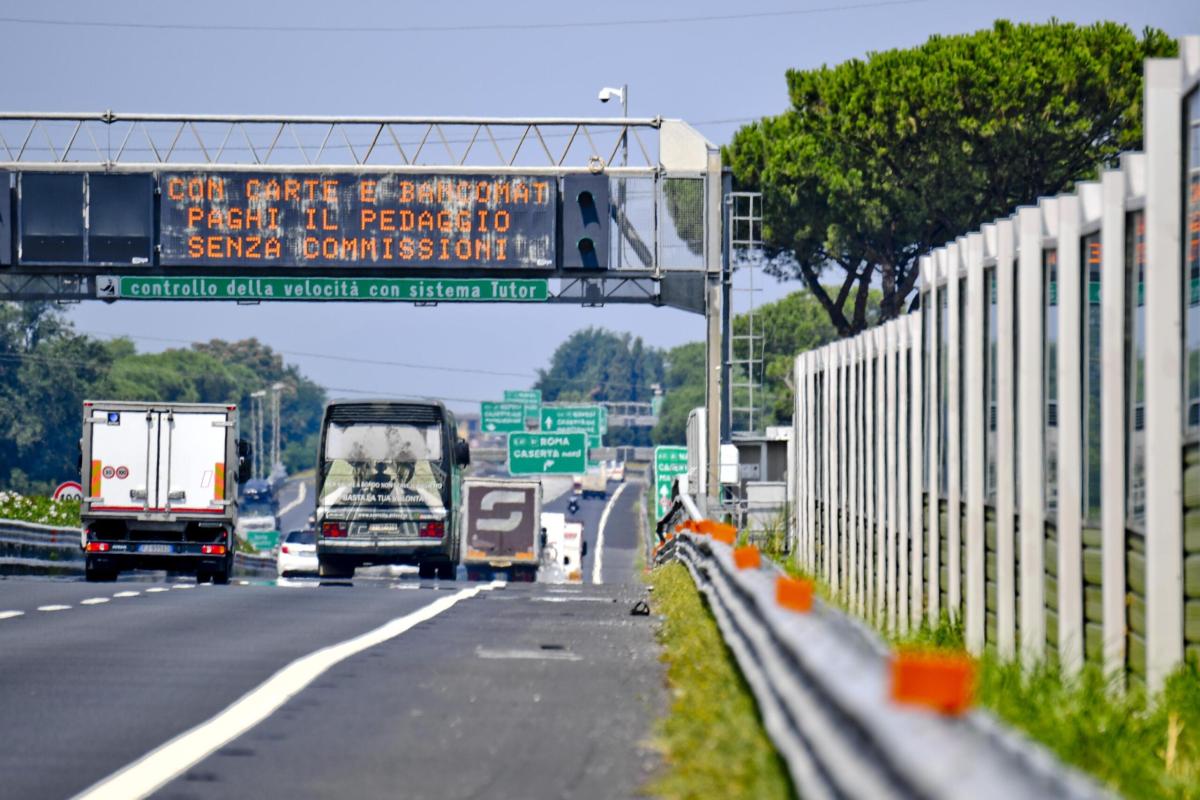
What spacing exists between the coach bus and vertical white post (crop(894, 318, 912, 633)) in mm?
23489

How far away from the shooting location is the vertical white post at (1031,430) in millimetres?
11625

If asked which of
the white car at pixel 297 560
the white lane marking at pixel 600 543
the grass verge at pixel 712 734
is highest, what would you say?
the grass verge at pixel 712 734

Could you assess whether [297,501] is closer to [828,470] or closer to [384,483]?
[384,483]

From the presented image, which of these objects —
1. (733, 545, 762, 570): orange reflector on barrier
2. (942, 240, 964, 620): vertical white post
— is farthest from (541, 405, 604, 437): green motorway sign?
(733, 545, 762, 570): orange reflector on barrier

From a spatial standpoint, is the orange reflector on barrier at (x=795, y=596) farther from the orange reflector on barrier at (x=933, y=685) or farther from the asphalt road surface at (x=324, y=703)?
the orange reflector on barrier at (x=933, y=685)

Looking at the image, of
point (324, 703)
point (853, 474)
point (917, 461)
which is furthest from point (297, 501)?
point (324, 703)

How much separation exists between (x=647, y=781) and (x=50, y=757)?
2737 millimetres

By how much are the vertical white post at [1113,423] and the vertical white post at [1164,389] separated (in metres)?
0.48

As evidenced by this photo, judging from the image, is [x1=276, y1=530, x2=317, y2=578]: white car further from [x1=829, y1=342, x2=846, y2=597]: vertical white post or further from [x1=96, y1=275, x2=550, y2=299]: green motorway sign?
[x1=829, y1=342, x2=846, y2=597]: vertical white post

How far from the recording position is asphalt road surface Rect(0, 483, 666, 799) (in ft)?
27.6

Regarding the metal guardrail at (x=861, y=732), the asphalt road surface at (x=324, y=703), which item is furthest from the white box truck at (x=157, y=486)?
the metal guardrail at (x=861, y=732)

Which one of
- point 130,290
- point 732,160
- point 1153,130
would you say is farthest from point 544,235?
point 1153,130

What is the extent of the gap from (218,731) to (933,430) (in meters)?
6.80

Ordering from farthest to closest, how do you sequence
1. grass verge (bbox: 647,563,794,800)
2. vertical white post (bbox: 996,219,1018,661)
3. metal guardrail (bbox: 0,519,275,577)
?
metal guardrail (bbox: 0,519,275,577)
vertical white post (bbox: 996,219,1018,661)
grass verge (bbox: 647,563,794,800)
